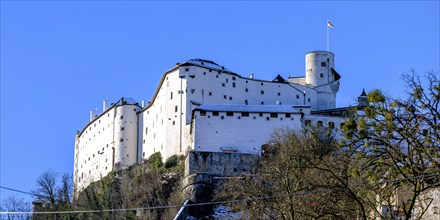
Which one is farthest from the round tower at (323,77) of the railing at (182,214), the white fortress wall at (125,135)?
the railing at (182,214)

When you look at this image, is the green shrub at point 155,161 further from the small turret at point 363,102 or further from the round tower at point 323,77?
the small turret at point 363,102

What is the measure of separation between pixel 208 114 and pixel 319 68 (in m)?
16.7

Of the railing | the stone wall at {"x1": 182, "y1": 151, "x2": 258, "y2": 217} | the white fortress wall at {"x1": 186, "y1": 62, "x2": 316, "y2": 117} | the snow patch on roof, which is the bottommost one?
the railing

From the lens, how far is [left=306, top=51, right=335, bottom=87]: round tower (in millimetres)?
89375

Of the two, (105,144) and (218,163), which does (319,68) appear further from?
(218,163)

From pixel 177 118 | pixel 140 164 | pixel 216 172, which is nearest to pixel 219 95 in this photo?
pixel 177 118

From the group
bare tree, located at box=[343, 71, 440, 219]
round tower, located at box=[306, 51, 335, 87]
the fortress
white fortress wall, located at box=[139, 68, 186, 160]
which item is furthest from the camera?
round tower, located at box=[306, 51, 335, 87]

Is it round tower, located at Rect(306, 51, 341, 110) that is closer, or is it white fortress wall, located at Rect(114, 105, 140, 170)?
round tower, located at Rect(306, 51, 341, 110)

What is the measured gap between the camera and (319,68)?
9012cm

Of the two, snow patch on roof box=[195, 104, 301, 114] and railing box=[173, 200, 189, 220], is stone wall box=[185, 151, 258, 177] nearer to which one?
snow patch on roof box=[195, 104, 301, 114]

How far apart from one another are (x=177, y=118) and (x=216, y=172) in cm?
1448

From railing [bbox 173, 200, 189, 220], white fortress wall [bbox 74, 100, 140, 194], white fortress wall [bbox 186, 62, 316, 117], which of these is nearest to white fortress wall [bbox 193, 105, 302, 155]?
white fortress wall [bbox 186, 62, 316, 117]

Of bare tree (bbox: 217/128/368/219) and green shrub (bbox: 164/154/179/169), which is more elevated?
green shrub (bbox: 164/154/179/169)

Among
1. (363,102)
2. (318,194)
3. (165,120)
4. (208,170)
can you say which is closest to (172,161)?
(165,120)
